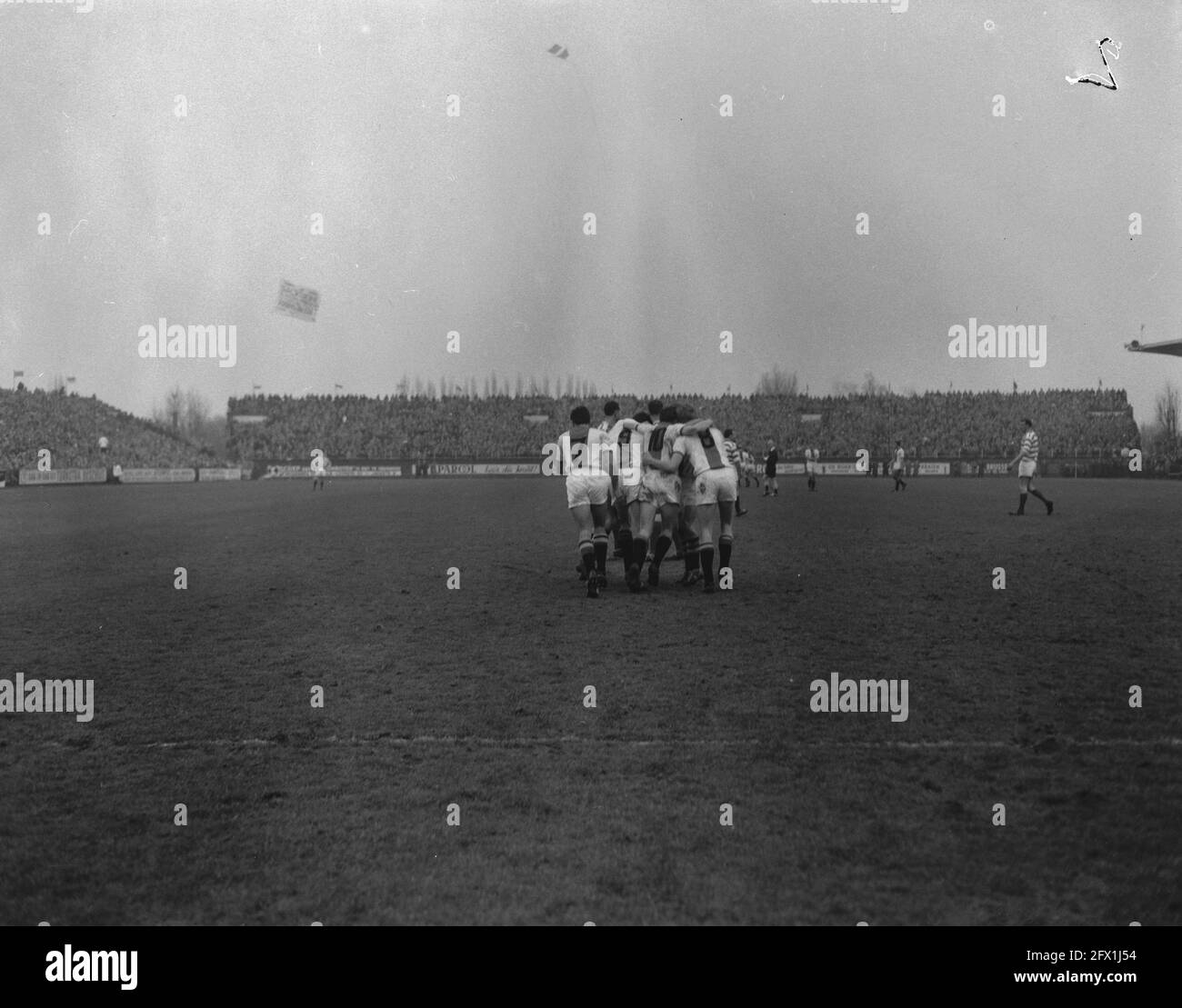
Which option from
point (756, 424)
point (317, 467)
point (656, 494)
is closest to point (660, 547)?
point (656, 494)

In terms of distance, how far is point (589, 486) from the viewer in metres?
10.3

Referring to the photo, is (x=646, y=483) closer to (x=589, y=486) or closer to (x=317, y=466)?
(x=589, y=486)

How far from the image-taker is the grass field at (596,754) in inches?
134

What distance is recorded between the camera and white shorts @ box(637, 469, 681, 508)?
426 inches

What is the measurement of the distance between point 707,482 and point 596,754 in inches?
231

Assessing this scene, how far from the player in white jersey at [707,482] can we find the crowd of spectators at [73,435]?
39299mm

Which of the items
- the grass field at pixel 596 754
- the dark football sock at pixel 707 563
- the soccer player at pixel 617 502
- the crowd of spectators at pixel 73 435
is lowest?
the grass field at pixel 596 754

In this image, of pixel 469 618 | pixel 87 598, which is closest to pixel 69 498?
pixel 87 598

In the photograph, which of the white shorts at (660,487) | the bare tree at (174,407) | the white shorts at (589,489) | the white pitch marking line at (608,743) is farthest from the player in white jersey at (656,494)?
the bare tree at (174,407)

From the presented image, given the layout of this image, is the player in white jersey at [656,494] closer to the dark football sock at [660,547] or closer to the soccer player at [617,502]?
the dark football sock at [660,547]
